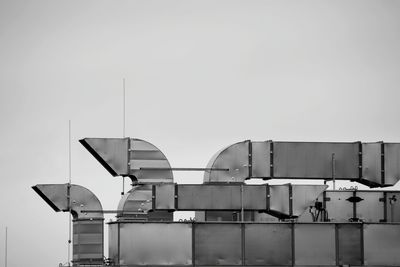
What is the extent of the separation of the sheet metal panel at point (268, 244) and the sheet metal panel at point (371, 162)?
5.84 meters

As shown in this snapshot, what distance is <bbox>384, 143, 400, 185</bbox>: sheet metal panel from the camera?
253 ft

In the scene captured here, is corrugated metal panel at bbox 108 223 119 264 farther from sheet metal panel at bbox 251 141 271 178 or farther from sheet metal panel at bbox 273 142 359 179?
sheet metal panel at bbox 273 142 359 179

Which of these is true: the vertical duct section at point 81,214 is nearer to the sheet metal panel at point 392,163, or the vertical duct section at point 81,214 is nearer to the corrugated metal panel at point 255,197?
the corrugated metal panel at point 255,197

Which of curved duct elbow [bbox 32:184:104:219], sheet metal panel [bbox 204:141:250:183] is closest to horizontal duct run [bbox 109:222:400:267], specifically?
sheet metal panel [bbox 204:141:250:183]

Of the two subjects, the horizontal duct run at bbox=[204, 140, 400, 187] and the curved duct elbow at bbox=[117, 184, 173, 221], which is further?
the horizontal duct run at bbox=[204, 140, 400, 187]

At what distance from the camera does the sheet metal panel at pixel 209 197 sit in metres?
74.8

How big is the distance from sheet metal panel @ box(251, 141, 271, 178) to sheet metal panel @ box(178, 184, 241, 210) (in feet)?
5.20

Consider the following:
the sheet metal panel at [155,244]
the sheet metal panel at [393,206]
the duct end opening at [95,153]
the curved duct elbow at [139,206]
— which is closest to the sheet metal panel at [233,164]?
the curved duct elbow at [139,206]

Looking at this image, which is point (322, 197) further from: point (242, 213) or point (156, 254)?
point (156, 254)

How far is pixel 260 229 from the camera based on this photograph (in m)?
74.0

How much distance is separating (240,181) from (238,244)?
3.64m

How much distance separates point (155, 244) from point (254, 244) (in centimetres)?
495

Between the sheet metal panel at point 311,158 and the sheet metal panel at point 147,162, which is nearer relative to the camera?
the sheet metal panel at point 147,162

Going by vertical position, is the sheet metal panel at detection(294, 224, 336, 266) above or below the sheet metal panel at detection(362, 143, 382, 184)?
below
